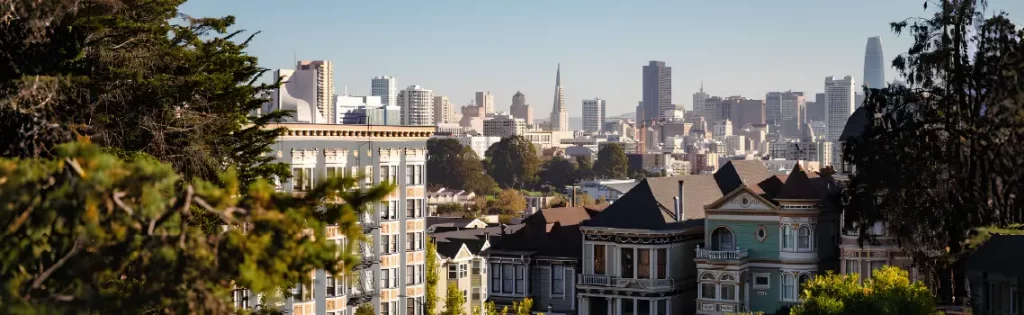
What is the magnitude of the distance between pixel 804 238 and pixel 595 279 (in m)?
7.27

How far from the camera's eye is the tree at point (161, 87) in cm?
2541

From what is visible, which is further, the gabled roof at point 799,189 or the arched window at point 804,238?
the arched window at point 804,238

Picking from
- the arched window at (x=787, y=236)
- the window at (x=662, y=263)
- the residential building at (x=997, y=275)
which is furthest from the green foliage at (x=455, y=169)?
the residential building at (x=997, y=275)

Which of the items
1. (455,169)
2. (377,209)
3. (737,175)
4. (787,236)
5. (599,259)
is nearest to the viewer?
(377,209)

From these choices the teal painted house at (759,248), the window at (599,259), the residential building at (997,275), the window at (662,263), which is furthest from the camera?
the window at (599,259)

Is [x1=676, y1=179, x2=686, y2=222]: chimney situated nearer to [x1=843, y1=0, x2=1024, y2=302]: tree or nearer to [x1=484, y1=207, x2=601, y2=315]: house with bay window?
[x1=484, y1=207, x2=601, y2=315]: house with bay window

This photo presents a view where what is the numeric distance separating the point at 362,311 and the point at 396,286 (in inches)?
132

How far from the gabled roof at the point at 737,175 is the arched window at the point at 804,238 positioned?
7213 mm

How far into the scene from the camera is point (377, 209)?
161ft

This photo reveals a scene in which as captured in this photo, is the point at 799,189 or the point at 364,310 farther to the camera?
the point at 799,189

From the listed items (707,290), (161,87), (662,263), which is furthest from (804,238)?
(161,87)

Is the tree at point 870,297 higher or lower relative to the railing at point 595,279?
higher

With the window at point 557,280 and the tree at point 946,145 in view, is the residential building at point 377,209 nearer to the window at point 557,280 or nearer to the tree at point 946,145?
the window at point 557,280

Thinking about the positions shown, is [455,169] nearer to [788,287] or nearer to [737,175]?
[737,175]
